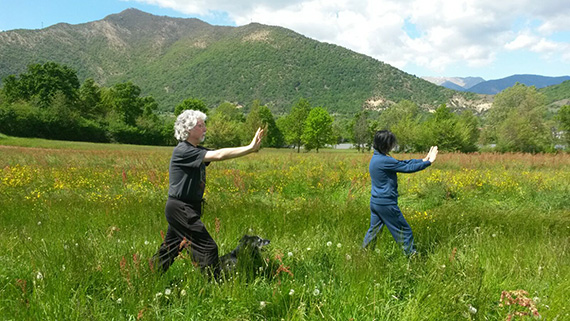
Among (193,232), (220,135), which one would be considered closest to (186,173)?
(193,232)

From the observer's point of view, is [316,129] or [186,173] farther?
[316,129]

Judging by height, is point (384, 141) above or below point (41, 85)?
below

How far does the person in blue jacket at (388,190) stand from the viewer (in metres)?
3.92

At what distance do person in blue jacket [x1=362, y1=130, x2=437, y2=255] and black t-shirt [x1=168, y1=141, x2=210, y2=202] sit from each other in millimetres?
2269

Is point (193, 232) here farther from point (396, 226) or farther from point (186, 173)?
point (396, 226)

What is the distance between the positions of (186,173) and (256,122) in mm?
48832

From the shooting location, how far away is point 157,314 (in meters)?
2.26

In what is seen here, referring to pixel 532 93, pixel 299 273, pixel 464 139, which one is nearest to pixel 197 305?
pixel 299 273

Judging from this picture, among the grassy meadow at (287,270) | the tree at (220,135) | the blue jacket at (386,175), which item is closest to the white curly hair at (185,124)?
the grassy meadow at (287,270)

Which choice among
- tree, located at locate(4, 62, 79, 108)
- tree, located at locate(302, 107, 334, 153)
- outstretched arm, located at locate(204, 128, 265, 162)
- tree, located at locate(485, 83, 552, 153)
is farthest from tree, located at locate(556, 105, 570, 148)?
tree, located at locate(4, 62, 79, 108)

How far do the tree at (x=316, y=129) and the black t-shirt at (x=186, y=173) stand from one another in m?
43.5

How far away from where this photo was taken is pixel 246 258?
120 inches

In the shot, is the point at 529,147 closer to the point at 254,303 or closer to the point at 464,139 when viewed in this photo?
the point at 464,139

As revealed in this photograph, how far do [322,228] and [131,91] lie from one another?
223ft
